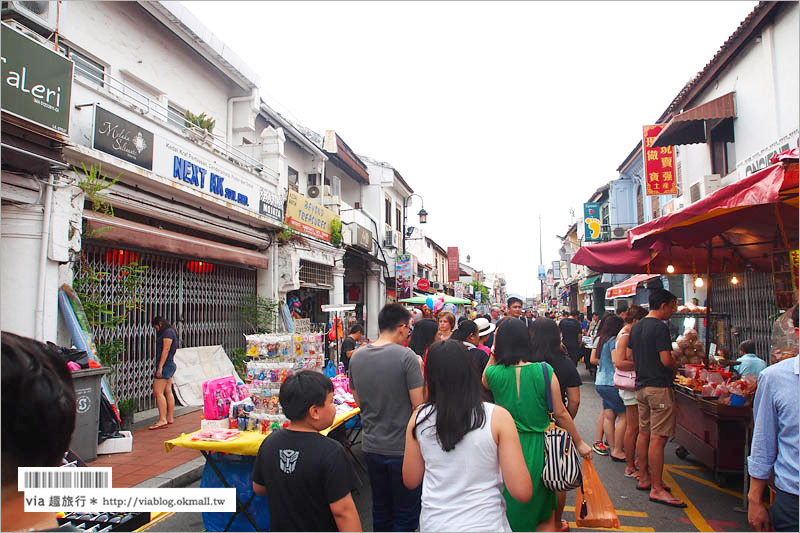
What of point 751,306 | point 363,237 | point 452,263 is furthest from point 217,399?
point 452,263

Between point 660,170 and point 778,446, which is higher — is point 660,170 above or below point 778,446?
above

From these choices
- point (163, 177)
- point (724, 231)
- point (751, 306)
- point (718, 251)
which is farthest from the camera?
point (751, 306)

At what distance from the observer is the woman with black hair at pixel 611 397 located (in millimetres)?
5984

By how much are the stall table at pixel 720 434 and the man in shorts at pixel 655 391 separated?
1.78 feet

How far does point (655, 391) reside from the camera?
479 centimetres

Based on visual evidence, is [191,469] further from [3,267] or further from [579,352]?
[579,352]

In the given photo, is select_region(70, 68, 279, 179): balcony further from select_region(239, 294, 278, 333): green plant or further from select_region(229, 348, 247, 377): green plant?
select_region(229, 348, 247, 377): green plant

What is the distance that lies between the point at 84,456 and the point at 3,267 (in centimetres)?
259

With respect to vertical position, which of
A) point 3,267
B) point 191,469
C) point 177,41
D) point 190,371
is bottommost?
point 191,469

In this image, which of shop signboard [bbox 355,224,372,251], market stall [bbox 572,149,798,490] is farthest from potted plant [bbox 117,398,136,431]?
shop signboard [bbox 355,224,372,251]

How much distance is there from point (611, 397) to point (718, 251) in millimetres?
3491

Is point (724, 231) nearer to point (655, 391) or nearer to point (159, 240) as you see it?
point (655, 391)

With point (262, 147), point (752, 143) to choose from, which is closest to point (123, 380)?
point (262, 147)

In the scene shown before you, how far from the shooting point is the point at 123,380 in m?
7.91
